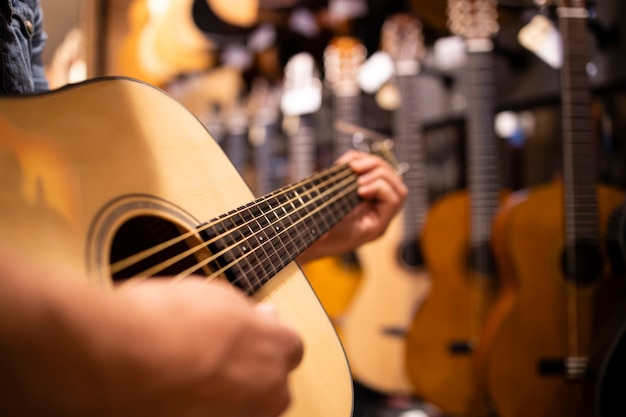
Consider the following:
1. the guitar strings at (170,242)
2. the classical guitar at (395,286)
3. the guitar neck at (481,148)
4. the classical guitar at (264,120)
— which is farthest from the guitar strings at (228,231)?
the classical guitar at (264,120)

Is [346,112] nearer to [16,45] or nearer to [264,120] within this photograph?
[264,120]

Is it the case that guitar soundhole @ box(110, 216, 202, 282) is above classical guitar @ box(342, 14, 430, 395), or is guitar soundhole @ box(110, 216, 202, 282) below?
above

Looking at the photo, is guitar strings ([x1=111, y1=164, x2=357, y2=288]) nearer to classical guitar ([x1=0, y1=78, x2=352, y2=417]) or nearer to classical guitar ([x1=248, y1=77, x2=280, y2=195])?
classical guitar ([x1=0, y1=78, x2=352, y2=417])

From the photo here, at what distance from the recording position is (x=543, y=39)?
5.30ft

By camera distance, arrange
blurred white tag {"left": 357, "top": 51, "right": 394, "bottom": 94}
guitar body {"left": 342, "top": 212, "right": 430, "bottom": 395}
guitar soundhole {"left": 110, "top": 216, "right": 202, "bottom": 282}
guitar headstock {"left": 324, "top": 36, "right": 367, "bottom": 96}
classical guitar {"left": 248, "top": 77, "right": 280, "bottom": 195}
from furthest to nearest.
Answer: classical guitar {"left": 248, "top": 77, "right": 280, "bottom": 195} → blurred white tag {"left": 357, "top": 51, "right": 394, "bottom": 94} → guitar headstock {"left": 324, "top": 36, "right": 367, "bottom": 96} → guitar body {"left": 342, "top": 212, "right": 430, "bottom": 395} → guitar soundhole {"left": 110, "top": 216, "right": 202, "bottom": 282}

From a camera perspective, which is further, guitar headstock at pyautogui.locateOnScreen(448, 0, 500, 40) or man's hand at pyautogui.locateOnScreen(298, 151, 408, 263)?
guitar headstock at pyautogui.locateOnScreen(448, 0, 500, 40)

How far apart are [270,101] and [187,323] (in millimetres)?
2930

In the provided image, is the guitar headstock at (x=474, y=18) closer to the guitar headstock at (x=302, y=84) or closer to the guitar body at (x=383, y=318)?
the guitar body at (x=383, y=318)

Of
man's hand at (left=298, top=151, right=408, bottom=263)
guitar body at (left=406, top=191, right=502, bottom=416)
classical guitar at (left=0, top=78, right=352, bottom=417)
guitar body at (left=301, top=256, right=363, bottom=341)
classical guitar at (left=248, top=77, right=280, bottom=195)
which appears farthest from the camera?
classical guitar at (left=248, top=77, right=280, bottom=195)

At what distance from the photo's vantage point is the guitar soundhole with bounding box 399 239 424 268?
2.06 meters

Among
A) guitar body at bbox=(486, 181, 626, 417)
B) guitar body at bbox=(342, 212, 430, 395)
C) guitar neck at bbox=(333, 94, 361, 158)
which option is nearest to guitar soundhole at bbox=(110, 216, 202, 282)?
guitar body at bbox=(486, 181, 626, 417)

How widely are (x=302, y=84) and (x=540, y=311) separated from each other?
5.75ft

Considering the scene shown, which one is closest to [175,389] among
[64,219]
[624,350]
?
[64,219]

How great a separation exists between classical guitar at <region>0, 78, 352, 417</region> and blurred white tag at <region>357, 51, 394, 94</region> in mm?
2012
